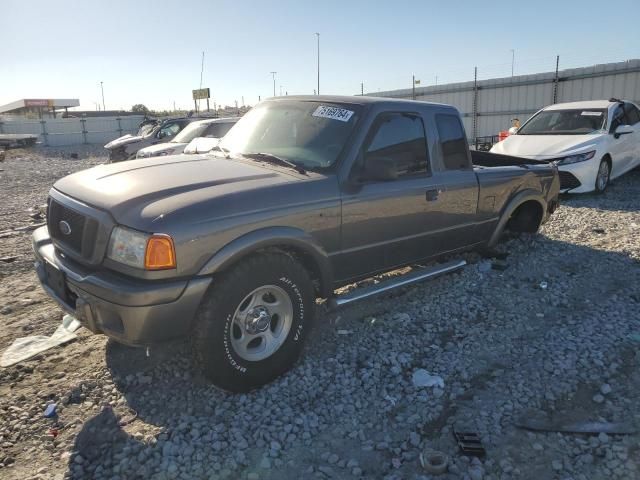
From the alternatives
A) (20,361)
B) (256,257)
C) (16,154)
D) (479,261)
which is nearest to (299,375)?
(256,257)

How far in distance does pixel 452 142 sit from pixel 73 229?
3.35 metres

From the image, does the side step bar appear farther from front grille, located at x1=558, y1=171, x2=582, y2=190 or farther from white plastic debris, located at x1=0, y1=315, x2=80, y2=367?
front grille, located at x1=558, y1=171, x2=582, y2=190

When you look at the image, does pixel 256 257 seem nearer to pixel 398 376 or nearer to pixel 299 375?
pixel 299 375

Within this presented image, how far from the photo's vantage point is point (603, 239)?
6840mm

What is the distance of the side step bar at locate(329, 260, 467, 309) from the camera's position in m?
3.82

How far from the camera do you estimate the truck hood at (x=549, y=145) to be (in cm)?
891

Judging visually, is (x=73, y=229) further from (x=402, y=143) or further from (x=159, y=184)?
(x=402, y=143)

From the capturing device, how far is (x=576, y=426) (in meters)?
2.96

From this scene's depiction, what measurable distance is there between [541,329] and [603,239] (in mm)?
3368

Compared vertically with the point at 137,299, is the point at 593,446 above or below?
below

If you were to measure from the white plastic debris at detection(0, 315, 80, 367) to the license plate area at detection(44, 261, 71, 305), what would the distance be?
393 mm

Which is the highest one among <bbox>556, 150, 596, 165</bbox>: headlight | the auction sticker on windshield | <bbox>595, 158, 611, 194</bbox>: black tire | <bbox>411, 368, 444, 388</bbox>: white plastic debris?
the auction sticker on windshield

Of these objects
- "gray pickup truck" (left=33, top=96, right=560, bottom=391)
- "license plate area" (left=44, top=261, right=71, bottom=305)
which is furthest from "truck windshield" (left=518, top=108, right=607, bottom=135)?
"license plate area" (left=44, top=261, right=71, bottom=305)

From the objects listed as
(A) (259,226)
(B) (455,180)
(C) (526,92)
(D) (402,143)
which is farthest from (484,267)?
(C) (526,92)
